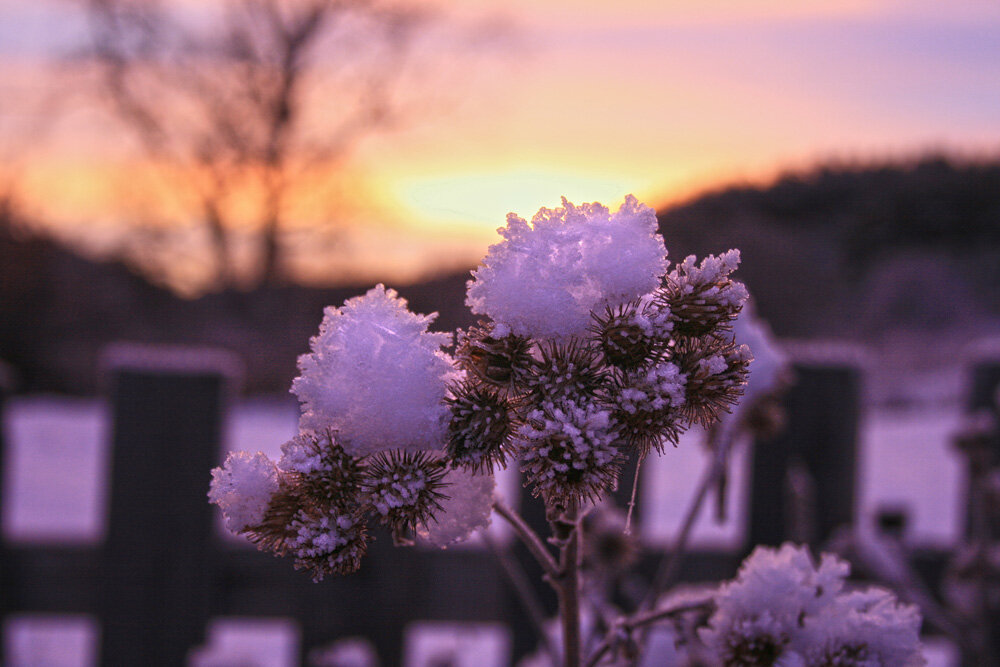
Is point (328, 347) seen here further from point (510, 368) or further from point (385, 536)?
point (385, 536)

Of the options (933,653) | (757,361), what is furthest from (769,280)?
(757,361)

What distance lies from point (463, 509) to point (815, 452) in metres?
2.53

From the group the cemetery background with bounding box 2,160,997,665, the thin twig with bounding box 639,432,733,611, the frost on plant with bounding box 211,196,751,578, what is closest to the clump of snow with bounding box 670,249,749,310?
the frost on plant with bounding box 211,196,751,578

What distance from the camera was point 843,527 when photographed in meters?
2.92

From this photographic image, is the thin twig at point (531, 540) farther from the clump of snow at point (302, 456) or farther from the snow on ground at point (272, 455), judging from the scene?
the snow on ground at point (272, 455)

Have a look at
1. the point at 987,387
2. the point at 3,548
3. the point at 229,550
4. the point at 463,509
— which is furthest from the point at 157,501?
the point at 987,387

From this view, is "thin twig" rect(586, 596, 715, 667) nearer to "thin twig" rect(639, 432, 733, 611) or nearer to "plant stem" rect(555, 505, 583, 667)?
"plant stem" rect(555, 505, 583, 667)

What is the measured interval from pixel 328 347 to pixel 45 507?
7647 millimetres

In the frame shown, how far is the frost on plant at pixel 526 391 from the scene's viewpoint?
0.56 metres

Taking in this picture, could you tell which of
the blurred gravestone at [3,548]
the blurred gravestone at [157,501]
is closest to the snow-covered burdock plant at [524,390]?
the blurred gravestone at [157,501]

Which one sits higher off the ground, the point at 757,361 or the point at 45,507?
the point at 757,361

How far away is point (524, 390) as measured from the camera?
595mm

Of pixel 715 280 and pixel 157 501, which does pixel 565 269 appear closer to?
pixel 715 280

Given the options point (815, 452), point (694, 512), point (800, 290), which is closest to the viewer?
point (694, 512)
